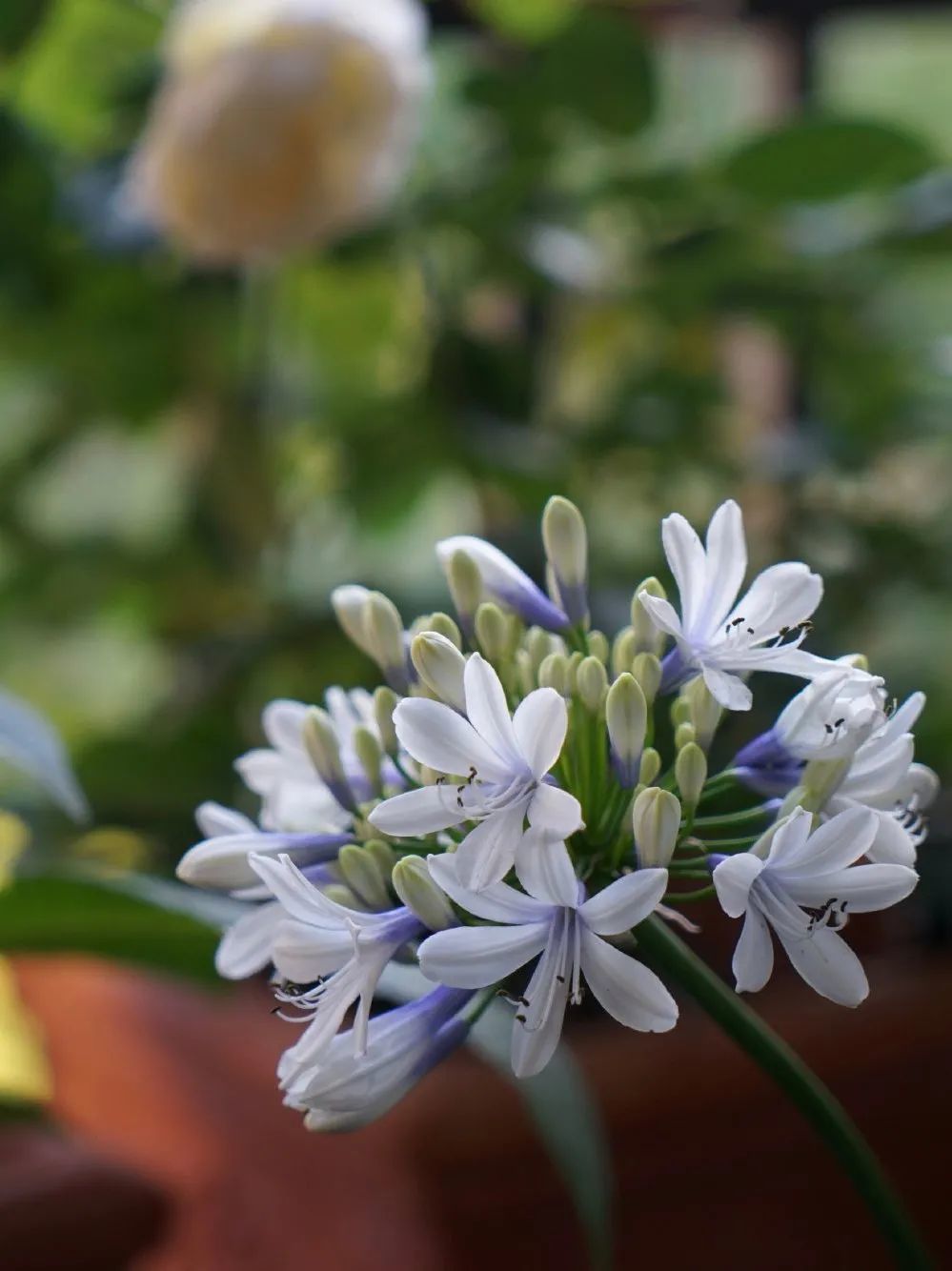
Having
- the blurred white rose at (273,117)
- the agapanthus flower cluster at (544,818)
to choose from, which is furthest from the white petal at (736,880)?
the blurred white rose at (273,117)

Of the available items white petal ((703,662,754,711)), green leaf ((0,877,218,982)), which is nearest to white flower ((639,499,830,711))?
white petal ((703,662,754,711))

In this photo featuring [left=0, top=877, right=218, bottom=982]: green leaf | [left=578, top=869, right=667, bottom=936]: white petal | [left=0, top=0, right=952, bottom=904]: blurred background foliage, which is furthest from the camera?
[left=0, top=0, right=952, bottom=904]: blurred background foliage

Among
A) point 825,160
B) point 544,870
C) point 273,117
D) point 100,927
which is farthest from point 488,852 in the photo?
point 825,160

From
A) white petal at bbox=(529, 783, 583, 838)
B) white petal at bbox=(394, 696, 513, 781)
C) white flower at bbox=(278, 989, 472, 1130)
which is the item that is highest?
white petal at bbox=(394, 696, 513, 781)

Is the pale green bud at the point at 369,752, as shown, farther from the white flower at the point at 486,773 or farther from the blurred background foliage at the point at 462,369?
the blurred background foliage at the point at 462,369

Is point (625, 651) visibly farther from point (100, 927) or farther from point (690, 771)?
point (100, 927)

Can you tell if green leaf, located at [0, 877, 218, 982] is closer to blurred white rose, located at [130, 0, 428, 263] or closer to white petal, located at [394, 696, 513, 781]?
white petal, located at [394, 696, 513, 781]
